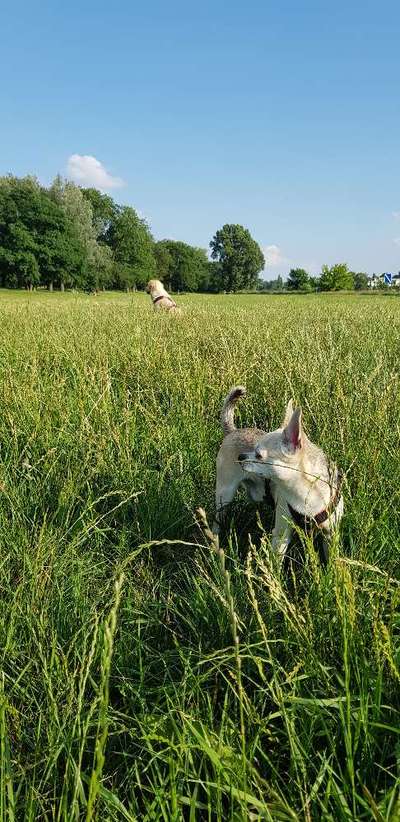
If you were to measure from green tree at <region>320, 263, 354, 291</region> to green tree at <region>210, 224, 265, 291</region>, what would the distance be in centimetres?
1592

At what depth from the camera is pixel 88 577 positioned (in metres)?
2.21

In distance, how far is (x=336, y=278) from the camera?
104 metres

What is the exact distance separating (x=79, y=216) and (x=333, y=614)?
74.5m

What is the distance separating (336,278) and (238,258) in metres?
23.2

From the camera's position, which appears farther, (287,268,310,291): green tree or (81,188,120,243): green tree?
(287,268,310,291): green tree

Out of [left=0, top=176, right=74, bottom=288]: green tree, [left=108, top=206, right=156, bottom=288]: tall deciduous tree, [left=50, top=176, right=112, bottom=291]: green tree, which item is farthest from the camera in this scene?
[left=108, top=206, right=156, bottom=288]: tall deciduous tree

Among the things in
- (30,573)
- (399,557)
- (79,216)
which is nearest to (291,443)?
(399,557)

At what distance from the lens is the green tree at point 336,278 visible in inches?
4087

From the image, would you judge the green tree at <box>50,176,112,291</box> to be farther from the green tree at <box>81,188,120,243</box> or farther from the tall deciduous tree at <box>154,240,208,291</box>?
the tall deciduous tree at <box>154,240,208,291</box>

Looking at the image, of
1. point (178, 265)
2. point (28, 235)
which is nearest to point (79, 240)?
point (28, 235)

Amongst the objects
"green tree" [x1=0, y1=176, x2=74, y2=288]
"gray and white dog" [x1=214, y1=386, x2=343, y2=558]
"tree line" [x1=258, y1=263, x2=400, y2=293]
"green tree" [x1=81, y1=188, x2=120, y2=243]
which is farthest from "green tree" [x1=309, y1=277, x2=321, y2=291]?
"gray and white dog" [x1=214, y1=386, x2=343, y2=558]

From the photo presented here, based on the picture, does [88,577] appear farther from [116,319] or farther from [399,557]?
[116,319]

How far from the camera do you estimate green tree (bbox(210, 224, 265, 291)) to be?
11362 cm

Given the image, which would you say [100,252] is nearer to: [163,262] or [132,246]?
[132,246]
